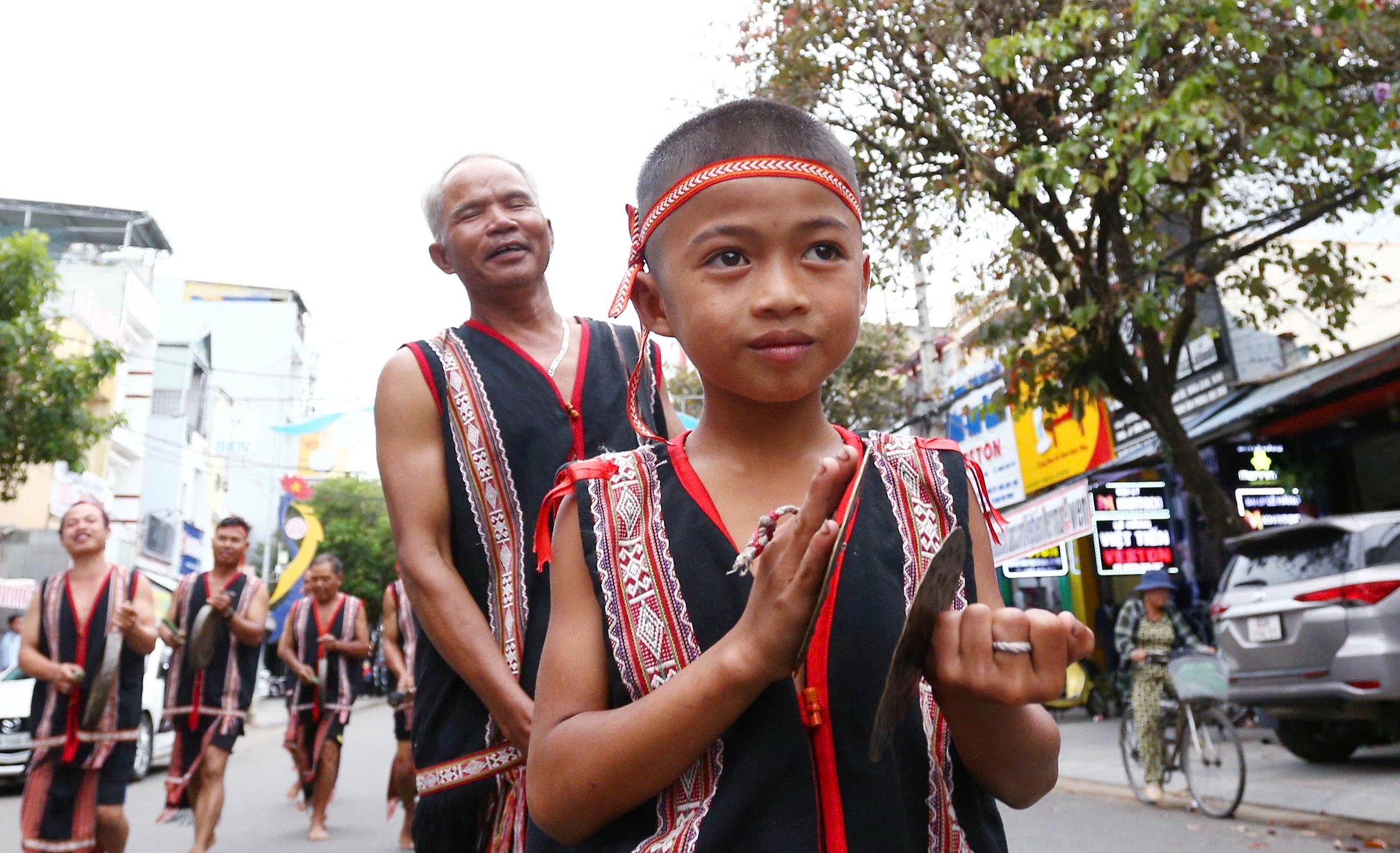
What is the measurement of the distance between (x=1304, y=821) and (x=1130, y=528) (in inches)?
322

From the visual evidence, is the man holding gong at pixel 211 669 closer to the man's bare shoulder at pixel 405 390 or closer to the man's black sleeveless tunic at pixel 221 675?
the man's black sleeveless tunic at pixel 221 675

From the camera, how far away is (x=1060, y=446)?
16.7 metres

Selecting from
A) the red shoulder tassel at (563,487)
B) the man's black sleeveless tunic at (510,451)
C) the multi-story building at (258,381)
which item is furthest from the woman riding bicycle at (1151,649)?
the multi-story building at (258,381)

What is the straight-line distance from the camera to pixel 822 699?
132cm

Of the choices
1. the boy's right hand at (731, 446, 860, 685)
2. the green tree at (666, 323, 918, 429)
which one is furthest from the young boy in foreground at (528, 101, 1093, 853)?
the green tree at (666, 323, 918, 429)

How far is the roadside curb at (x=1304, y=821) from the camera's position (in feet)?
21.8

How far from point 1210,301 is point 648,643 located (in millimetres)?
15614

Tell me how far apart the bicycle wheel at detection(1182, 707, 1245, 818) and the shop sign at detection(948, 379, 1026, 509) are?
9.31 meters

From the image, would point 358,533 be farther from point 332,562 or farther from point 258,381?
point 332,562

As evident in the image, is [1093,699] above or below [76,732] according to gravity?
below

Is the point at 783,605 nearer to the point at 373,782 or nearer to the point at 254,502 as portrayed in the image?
the point at 373,782

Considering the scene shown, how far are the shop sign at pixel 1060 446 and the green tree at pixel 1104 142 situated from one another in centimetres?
375

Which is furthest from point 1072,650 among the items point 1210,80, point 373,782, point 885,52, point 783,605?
point 373,782

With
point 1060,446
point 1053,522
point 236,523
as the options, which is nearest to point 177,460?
point 1060,446
